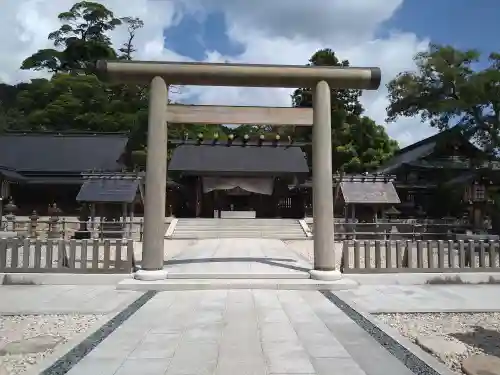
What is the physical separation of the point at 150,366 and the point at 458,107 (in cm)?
2158

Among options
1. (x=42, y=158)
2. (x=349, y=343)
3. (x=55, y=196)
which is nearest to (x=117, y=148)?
Answer: (x=42, y=158)

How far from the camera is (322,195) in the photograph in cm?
880

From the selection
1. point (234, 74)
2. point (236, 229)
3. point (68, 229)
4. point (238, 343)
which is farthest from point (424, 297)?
point (68, 229)

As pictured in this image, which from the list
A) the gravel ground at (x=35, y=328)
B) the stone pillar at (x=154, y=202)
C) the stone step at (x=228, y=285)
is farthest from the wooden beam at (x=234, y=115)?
the gravel ground at (x=35, y=328)

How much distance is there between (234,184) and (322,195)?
71.2 feet

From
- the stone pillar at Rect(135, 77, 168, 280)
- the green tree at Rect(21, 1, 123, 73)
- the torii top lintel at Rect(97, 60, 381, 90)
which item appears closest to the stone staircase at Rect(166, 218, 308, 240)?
the stone pillar at Rect(135, 77, 168, 280)

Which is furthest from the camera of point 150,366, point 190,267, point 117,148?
point 117,148

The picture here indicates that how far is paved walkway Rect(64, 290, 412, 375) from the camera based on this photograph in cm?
409

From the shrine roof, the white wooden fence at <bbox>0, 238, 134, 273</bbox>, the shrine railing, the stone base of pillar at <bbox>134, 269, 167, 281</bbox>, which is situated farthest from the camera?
the shrine roof

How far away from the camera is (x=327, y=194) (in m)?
8.81

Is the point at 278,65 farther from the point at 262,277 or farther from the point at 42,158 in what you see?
the point at 42,158

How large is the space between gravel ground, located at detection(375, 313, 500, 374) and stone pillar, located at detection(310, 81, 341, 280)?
7.92 ft

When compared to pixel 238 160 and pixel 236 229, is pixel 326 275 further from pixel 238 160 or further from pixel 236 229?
pixel 238 160

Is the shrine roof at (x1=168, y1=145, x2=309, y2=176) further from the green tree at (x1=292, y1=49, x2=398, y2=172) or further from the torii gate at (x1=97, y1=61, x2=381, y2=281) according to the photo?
the torii gate at (x1=97, y1=61, x2=381, y2=281)
